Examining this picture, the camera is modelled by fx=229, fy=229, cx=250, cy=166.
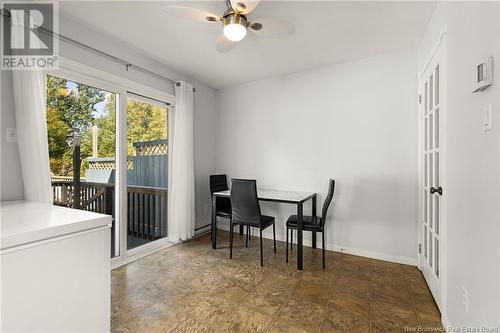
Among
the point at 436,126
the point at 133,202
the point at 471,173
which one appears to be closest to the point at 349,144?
the point at 436,126

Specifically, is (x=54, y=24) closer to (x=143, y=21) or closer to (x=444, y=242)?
(x=143, y=21)

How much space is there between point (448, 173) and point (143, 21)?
2.87m

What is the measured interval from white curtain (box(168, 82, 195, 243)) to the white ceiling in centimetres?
52

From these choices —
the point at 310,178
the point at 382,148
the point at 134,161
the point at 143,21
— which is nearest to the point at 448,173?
the point at 382,148

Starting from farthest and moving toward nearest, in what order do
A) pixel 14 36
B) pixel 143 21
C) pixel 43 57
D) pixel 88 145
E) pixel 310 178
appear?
pixel 310 178 → pixel 88 145 → pixel 143 21 → pixel 43 57 → pixel 14 36

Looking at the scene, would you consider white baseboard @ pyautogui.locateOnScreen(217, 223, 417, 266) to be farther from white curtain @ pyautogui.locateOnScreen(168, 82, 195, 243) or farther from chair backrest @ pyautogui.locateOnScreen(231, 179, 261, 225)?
white curtain @ pyautogui.locateOnScreen(168, 82, 195, 243)

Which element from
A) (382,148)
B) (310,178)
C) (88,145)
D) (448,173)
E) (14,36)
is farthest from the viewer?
(310,178)

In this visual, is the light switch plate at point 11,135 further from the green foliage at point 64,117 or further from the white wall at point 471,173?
the white wall at point 471,173

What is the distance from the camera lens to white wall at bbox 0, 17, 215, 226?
Answer: 184cm

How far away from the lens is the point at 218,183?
378 cm

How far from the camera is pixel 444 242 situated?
1669mm
